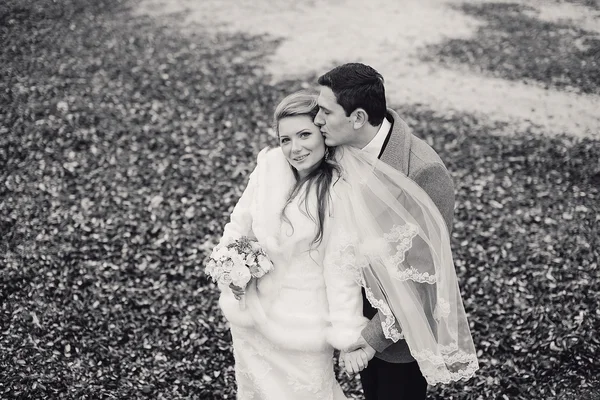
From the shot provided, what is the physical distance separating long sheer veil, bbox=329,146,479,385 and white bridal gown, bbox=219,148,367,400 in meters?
0.15

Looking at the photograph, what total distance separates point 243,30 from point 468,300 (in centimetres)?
866

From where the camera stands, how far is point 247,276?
371 centimetres

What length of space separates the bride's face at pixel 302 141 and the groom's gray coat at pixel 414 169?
40cm

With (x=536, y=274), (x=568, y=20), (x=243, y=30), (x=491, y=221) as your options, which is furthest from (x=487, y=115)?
(x=243, y=30)

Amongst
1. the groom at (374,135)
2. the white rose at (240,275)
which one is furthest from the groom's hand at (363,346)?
the white rose at (240,275)

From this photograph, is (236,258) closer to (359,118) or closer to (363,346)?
(363,346)

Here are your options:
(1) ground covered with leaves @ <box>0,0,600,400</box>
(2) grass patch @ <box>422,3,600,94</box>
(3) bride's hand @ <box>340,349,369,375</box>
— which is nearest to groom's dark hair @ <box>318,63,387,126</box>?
(3) bride's hand @ <box>340,349,369,375</box>

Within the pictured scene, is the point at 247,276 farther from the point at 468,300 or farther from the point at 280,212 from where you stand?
the point at 468,300

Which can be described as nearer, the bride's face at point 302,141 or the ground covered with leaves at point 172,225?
the bride's face at point 302,141

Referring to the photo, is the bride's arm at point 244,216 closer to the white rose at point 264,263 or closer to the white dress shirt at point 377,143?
the white rose at point 264,263

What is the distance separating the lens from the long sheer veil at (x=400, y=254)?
354 centimetres

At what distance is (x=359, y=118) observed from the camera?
3545 millimetres

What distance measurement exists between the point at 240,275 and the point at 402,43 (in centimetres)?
967

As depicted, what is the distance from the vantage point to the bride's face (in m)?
3.65
